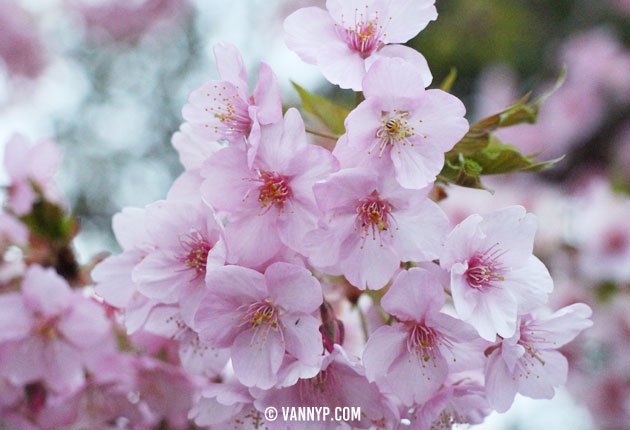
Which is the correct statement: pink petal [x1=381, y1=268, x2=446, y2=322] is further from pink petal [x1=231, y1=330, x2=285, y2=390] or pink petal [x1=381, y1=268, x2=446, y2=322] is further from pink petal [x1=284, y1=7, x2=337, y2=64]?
pink petal [x1=284, y1=7, x2=337, y2=64]

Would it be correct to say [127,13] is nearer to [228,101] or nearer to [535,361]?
[228,101]

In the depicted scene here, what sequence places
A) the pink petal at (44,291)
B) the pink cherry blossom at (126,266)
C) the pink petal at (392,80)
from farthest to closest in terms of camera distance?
the pink petal at (44,291)
the pink cherry blossom at (126,266)
the pink petal at (392,80)

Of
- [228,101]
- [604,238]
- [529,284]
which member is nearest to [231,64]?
[228,101]

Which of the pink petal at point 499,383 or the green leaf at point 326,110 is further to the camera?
the green leaf at point 326,110

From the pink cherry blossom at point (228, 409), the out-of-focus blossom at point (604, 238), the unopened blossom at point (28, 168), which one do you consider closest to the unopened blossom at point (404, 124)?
the pink cherry blossom at point (228, 409)

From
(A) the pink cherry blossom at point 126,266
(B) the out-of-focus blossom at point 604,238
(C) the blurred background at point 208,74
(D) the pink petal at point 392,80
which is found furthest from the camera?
(C) the blurred background at point 208,74

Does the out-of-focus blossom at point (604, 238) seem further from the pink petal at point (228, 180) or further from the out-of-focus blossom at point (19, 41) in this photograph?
the out-of-focus blossom at point (19, 41)
